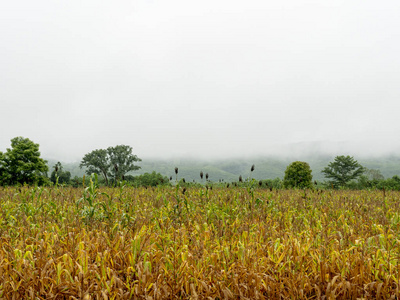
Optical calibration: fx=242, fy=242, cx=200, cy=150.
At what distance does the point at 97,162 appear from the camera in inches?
2482

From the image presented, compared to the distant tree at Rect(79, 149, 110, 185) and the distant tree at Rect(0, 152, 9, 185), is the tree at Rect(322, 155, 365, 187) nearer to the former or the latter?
the distant tree at Rect(79, 149, 110, 185)

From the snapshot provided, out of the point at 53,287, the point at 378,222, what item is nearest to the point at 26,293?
the point at 53,287

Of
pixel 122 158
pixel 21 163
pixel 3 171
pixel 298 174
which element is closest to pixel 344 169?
pixel 298 174

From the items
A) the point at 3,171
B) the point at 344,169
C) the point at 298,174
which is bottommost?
the point at 344,169

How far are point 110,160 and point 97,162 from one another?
3878mm

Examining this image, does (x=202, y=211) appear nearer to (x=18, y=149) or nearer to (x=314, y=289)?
(x=314, y=289)

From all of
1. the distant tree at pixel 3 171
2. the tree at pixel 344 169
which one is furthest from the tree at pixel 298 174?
the distant tree at pixel 3 171

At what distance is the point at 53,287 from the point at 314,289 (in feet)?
9.74

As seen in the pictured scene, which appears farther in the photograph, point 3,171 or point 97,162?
point 97,162

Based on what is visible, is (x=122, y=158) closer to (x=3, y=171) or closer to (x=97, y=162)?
(x=97, y=162)

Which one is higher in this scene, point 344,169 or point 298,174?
point 298,174

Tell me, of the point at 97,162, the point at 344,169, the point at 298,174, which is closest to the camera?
the point at 298,174

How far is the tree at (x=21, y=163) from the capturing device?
34938mm

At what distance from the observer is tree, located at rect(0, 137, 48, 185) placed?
3494 cm
